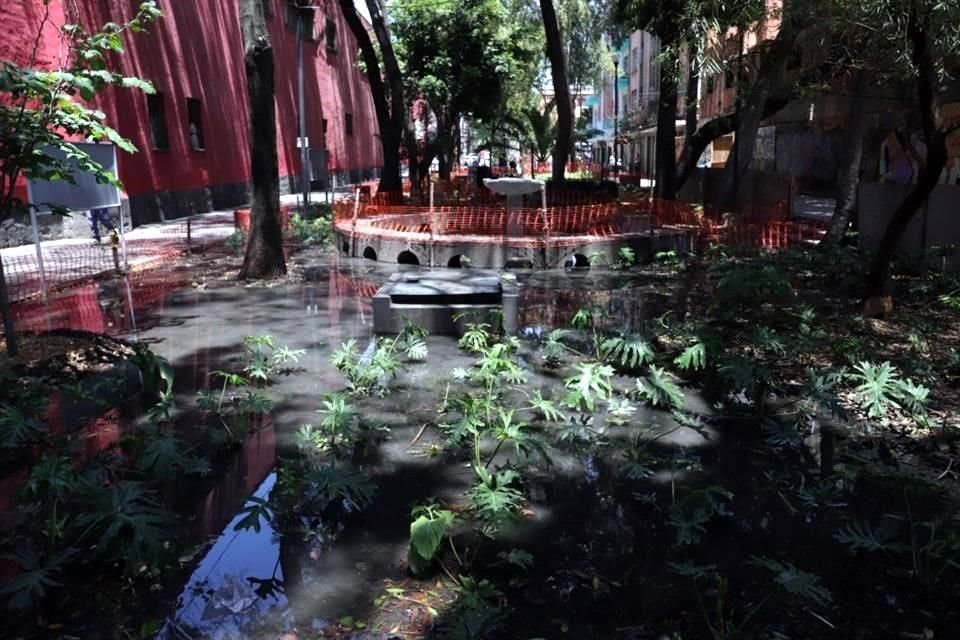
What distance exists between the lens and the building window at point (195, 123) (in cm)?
2297

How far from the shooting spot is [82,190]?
10.2m

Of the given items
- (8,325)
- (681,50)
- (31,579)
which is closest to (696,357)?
(31,579)

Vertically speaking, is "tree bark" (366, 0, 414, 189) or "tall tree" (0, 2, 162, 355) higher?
"tree bark" (366, 0, 414, 189)

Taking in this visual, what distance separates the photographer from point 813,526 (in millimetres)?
4156

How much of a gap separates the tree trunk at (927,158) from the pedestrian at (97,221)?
1344 cm

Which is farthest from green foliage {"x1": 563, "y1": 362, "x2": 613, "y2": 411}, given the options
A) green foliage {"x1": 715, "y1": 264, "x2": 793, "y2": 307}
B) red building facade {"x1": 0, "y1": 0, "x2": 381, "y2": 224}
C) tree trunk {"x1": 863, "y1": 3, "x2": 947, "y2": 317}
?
red building facade {"x1": 0, "y1": 0, "x2": 381, "y2": 224}

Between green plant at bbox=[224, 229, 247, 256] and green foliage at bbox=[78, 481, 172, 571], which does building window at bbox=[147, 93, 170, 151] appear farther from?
green foliage at bbox=[78, 481, 172, 571]

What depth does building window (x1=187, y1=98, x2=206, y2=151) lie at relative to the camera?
75.4ft

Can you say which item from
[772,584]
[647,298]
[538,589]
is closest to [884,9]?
[647,298]

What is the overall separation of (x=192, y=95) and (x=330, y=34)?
52.8 feet

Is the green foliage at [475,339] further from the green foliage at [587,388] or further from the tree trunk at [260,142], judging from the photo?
the tree trunk at [260,142]

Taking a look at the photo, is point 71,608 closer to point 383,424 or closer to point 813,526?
point 383,424

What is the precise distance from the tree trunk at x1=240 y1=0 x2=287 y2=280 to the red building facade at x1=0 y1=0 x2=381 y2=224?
5062 mm

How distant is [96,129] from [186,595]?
4277 millimetres
